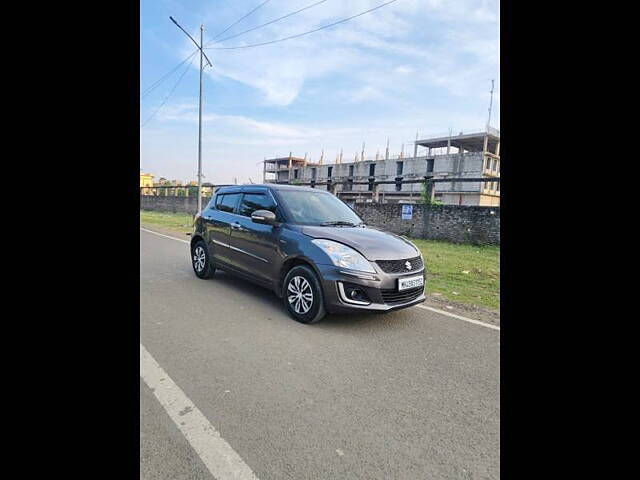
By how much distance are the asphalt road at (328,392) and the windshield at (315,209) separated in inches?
49.8

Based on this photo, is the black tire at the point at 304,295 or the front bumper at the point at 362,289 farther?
the black tire at the point at 304,295

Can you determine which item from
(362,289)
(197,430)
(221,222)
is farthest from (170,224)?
(197,430)

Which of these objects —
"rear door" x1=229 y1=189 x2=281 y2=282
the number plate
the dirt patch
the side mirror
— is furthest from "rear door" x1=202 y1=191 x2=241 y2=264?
the dirt patch

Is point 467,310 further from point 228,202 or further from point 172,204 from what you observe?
point 172,204

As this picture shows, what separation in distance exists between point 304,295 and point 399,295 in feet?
3.56

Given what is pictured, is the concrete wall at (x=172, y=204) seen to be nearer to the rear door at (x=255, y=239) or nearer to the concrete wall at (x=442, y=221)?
the concrete wall at (x=442, y=221)

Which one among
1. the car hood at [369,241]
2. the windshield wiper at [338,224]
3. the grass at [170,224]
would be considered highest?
the windshield wiper at [338,224]

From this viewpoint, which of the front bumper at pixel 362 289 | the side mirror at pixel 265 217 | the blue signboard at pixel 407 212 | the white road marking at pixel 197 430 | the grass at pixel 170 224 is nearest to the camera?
the white road marking at pixel 197 430

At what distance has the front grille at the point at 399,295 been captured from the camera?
13.3 ft

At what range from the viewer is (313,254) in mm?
4211

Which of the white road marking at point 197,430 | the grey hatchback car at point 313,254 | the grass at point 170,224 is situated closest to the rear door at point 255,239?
the grey hatchback car at point 313,254

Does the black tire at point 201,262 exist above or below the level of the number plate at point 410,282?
below
